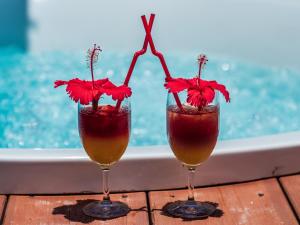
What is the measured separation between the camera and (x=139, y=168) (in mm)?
1527

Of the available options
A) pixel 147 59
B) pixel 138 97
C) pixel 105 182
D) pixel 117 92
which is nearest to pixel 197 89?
pixel 117 92

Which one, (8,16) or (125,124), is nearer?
(125,124)

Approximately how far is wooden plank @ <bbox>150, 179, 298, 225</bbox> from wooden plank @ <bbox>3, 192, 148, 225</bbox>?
0.09 feet

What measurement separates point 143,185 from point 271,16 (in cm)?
157

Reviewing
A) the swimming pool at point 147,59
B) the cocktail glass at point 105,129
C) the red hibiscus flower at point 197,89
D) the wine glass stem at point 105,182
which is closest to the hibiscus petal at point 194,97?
the red hibiscus flower at point 197,89

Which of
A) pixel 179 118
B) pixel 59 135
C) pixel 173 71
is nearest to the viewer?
pixel 179 118

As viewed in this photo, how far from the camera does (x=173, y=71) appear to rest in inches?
117

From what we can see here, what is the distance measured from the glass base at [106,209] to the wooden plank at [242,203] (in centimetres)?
5

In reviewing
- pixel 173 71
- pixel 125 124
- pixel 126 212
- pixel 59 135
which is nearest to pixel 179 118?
pixel 125 124

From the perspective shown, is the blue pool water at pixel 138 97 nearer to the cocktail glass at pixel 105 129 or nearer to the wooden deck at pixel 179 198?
the wooden deck at pixel 179 198

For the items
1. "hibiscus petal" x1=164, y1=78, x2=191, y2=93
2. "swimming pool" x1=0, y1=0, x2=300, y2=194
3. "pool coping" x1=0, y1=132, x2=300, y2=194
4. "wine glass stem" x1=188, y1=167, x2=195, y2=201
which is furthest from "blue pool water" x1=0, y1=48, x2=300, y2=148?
"hibiscus petal" x1=164, y1=78, x2=191, y2=93

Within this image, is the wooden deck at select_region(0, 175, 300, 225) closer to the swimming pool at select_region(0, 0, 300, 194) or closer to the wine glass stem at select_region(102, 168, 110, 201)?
the wine glass stem at select_region(102, 168, 110, 201)

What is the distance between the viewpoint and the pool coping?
1.51m

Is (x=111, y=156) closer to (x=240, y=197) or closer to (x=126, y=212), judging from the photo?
(x=126, y=212)
